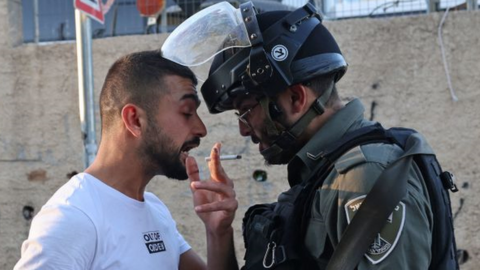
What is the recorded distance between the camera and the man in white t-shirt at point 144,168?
252cm

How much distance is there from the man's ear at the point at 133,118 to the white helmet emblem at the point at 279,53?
614mm

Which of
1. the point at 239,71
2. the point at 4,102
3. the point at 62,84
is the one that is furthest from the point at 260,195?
the point at 239,71

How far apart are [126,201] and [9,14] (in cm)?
447

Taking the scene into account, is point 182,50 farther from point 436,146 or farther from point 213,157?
point 436,146

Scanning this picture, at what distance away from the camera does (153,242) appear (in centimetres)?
265

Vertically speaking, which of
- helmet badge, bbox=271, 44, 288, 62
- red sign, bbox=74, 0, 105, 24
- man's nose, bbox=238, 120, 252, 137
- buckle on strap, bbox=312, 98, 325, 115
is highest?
helmet badge, bbox=271, 44, 288, 62

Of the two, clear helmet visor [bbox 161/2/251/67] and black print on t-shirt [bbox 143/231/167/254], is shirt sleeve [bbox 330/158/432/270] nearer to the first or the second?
clear helmet visor [bbox 161/2/251/67]

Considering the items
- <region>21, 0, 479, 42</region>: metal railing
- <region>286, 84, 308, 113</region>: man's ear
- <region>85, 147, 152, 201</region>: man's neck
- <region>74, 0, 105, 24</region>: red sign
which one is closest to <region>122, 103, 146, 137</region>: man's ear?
<region>85, 147, 152, 201</region>: man's neck

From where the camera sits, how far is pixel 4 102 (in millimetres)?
6461

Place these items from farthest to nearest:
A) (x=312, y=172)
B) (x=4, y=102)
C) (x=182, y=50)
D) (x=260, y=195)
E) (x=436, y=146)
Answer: (x=4, y=102) < (x=260, y=195) < (x=436, y=146) < (x=182, y=50) < (x=312, y=172)

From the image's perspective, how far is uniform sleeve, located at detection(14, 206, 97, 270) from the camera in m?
2.26

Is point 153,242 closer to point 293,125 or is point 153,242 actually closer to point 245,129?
point 245,129

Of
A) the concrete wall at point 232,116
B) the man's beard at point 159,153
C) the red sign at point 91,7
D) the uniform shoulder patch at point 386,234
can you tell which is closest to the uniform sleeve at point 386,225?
the uniform shoulder patch at point 386,234

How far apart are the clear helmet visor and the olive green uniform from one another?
A: 605mm
